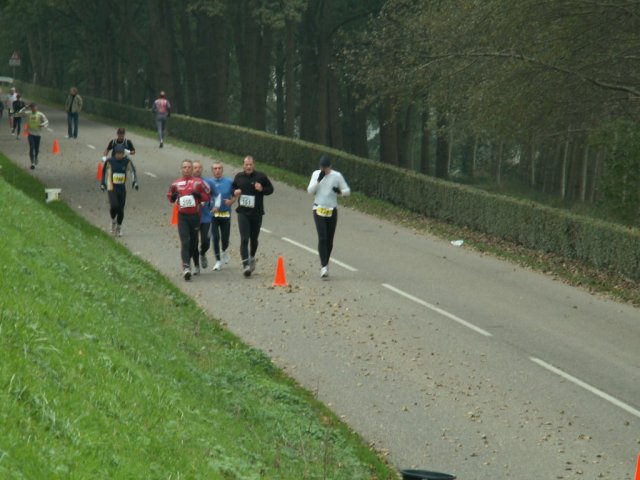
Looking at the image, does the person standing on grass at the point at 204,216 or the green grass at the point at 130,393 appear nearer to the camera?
the green grass at the point at 130,393

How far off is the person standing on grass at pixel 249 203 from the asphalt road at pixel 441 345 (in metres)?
0.44

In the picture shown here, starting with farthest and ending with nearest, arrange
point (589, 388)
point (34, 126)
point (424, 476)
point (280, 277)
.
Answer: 1. point (34, 126)
2. point (280, 277)
3. point (589, 388)
4. point (424, 476)

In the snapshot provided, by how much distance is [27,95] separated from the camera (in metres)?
82.9

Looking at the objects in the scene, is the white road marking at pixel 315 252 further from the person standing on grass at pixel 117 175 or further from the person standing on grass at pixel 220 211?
the person standing on grass at pixel 117 175

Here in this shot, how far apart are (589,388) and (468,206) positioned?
14159 mm

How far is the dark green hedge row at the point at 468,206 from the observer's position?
23.0 m

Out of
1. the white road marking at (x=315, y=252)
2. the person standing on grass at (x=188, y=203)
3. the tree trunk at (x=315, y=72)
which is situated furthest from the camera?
the tree trunk at (x=315, y=72)

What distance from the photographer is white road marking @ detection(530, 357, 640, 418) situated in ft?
44.9

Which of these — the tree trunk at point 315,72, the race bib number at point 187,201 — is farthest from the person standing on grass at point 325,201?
the tree trunk at point 315,72

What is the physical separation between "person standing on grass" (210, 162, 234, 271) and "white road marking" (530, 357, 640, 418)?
695 centimetres

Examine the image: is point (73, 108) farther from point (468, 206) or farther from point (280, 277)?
point (280, 277)

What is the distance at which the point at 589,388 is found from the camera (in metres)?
14.5

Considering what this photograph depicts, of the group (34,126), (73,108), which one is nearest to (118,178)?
(34,126)

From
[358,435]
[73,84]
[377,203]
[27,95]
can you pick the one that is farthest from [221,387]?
[73,84]
